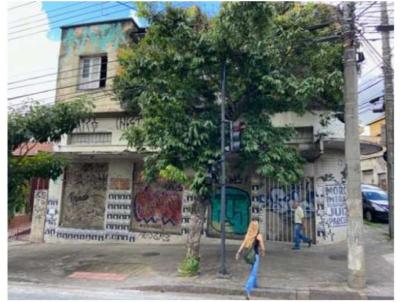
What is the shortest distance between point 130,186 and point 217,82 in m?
6.62

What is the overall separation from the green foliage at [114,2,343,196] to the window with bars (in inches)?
212

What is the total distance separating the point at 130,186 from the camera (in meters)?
14.3

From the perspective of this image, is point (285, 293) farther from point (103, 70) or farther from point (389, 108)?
point (103, 70)

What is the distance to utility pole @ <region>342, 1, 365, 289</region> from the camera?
7.84 m

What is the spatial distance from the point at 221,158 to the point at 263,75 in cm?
221

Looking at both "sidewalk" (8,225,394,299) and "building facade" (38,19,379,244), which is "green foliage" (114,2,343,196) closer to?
"sidewalk" (8,225,394,299)

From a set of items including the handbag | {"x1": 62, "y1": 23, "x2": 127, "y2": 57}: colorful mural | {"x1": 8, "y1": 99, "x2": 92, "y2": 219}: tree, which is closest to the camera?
the handbag

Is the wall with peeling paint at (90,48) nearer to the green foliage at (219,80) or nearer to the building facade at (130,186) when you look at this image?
the building facade at (130,186)

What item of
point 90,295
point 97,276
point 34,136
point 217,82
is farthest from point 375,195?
point 34,136

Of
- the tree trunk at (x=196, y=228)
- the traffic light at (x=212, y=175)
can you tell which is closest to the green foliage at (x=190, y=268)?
the tree trunk at (x=196, y=228)

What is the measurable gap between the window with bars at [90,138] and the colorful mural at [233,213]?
4.93 meters

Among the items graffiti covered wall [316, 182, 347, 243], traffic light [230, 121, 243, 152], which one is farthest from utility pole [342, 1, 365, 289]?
graffiti covered wall [316, 182, 347, 243]

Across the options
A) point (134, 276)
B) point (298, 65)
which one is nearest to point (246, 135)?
point (298, 65)
